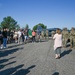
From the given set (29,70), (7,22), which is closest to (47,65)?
(29,70)

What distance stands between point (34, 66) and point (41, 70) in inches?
38.5

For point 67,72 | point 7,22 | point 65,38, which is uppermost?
point 7,22

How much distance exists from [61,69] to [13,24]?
474 ft

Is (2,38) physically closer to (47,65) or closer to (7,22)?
(47,65)

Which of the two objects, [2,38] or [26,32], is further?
[26,32]

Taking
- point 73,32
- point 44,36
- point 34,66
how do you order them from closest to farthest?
point 34,66 < point 73,32 < point 44,36

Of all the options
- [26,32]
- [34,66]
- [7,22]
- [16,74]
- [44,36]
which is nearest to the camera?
[16,74]

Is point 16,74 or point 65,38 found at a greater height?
point 65,38

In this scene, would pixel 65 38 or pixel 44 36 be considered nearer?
pixel 65 38

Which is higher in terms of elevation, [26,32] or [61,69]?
[26,32]

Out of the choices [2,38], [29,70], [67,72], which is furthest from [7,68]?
[2,38]

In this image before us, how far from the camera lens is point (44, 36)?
36594 millimetres

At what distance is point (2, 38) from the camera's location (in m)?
19.6

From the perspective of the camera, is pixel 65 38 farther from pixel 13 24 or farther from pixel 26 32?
pixel 13 24
